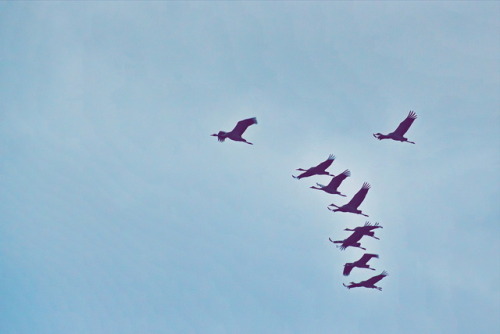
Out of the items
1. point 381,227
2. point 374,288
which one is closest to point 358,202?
point 381,227

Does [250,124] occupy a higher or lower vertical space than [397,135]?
lower

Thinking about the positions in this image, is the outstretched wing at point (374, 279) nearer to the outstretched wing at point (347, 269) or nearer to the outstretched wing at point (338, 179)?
the outstretched wing at point (347, 269)

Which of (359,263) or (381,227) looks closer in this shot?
(381,227)

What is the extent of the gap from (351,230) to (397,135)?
9.45 meters

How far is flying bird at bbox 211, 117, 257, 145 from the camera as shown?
246 feet

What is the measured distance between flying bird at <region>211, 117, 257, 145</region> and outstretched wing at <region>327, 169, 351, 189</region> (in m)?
8.30

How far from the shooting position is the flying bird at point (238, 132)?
75.1 metres

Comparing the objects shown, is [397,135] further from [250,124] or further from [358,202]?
[250,124]

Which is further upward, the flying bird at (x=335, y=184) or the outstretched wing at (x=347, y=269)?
the flying bird at (x=335, y=184)

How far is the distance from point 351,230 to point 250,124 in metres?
13.5

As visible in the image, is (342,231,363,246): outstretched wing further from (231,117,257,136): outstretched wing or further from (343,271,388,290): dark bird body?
(231,117,257,136): outstretched wing

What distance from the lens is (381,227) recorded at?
74750mm

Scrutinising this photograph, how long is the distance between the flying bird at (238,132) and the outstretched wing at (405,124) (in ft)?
41.6

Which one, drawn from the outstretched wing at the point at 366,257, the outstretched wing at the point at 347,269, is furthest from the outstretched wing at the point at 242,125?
the outstretched wing at the point at 347,269
